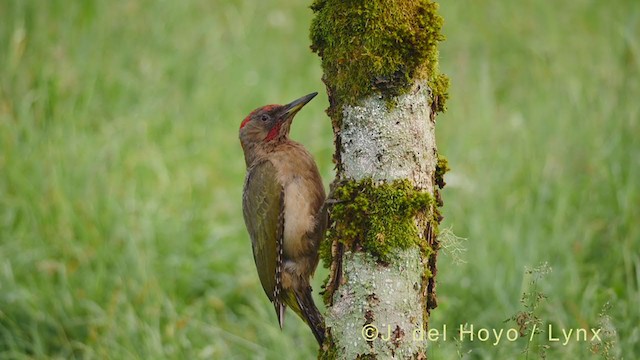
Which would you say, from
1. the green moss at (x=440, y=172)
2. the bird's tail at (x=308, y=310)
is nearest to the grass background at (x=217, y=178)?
the bird's tail at (x=308, y=310)

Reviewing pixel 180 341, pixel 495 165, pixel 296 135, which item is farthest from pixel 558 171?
pixel 180 341

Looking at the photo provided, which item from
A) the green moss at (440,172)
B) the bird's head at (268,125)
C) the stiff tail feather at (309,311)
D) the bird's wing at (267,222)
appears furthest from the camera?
the bird's head at (268,125)

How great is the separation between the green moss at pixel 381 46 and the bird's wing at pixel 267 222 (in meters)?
1.48

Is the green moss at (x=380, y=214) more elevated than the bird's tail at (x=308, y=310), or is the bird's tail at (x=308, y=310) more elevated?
the bird's tail at (x=308, y=310)

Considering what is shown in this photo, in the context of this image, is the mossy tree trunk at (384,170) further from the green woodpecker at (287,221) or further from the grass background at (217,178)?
the green woodpecker at (287,221)

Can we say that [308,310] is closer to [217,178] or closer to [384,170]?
[384,170]

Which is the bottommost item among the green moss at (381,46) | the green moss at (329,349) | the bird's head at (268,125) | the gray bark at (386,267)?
the green moss at (329,349)

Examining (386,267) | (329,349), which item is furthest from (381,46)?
(329,349)

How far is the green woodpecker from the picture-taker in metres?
4.78

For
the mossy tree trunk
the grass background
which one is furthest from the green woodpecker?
the mossy tree trunk

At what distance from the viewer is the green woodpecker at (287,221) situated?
4777 millimetres

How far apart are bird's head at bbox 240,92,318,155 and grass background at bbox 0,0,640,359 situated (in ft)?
3.40

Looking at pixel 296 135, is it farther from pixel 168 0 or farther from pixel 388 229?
pixel 388 229

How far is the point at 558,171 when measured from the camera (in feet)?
21.6
